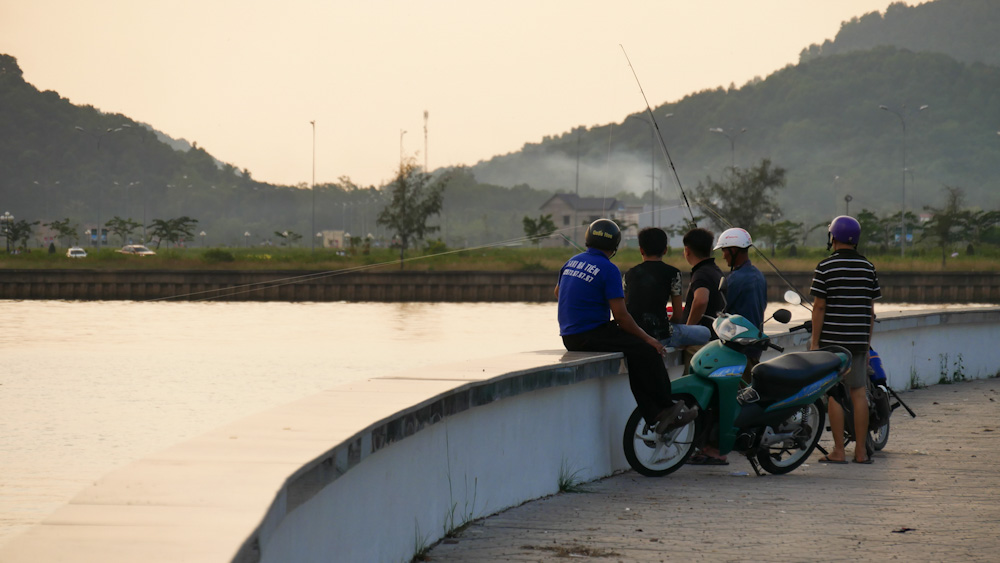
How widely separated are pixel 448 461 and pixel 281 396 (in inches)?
730

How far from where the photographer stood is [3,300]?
2251 inches

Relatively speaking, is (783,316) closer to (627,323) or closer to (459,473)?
(627,323)

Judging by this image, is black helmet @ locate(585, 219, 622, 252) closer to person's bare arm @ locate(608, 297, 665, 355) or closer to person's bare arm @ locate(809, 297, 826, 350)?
person's bare arm @ locate(608, 297, 665, 355)

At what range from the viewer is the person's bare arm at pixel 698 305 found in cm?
812

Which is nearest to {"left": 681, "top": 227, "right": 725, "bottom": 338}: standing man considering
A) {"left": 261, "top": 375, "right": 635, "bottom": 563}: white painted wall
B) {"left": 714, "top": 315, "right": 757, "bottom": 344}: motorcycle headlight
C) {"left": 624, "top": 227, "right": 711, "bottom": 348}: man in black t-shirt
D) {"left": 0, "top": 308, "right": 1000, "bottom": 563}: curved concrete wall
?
{"left": 624, "top": 227, "right": 711, "bottom": 348}: man in black t-shirt

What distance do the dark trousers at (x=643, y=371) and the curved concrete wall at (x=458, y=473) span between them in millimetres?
187

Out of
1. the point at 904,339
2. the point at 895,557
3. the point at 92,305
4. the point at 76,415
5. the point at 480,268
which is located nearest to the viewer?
the point at 895,557

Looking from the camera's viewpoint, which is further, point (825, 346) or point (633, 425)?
point (825, 346)


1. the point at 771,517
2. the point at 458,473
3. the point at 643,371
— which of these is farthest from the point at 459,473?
the point at 643,371

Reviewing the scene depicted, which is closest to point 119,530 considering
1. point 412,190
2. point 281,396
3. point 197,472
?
point 197,472

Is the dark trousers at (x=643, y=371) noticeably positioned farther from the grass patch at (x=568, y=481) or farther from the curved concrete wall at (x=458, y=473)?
the grass patch at (x=568, y=481)

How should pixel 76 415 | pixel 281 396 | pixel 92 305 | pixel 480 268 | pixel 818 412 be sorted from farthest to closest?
pixel 480 268
pixel 92 305
pixel 281 396
pixel 76 415
pixel 818 412

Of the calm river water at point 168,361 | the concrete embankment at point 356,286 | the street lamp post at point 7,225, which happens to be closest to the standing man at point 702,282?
the calm river water at point 168,361

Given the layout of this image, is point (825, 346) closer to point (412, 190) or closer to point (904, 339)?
point (904, 339)
